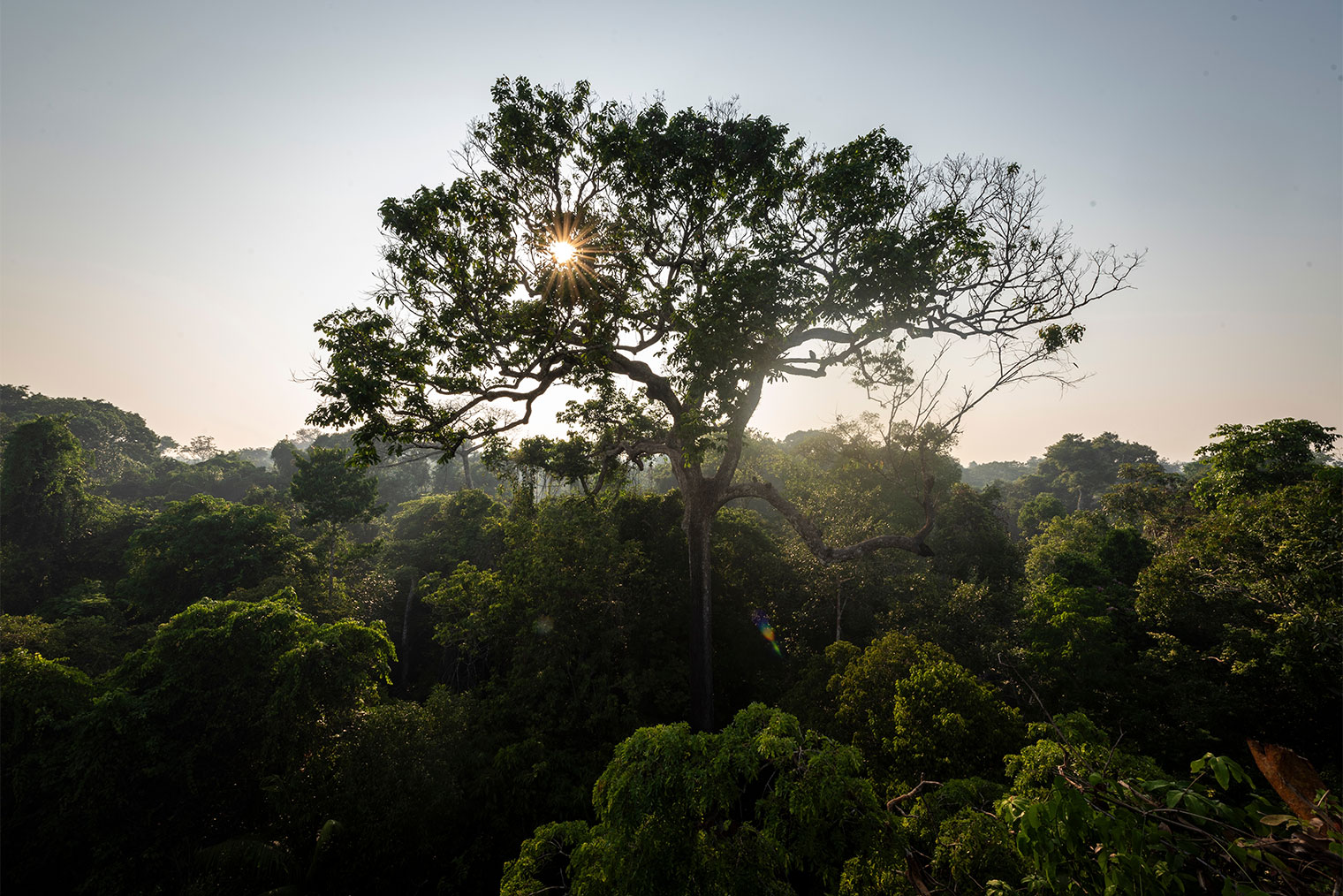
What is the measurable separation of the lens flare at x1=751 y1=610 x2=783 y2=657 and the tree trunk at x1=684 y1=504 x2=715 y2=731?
9.01ft

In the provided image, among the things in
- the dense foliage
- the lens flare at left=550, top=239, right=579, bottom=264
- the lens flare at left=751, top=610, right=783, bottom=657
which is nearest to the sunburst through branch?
the lens flare at left=550, top=239, right=579, bottom=264

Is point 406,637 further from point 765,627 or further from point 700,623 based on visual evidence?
point 765,627

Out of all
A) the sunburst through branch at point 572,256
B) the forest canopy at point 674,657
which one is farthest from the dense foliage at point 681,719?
the sunburst through branch at point 572,256

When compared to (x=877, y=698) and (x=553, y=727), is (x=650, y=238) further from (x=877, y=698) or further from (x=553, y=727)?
(x=553, y=727)

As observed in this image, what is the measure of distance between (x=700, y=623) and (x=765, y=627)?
11.3 feet

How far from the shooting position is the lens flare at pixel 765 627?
13859mm

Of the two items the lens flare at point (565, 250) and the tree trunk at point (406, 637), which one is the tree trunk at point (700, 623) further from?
the tree trunk at point (406, 637)

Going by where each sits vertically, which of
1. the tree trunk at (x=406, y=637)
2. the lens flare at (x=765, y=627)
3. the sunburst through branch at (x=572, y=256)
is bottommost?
the tree trunk at (x=406, y=637)

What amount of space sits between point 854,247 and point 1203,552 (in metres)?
10.4

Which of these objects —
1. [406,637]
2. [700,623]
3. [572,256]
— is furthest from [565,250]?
[406,637]

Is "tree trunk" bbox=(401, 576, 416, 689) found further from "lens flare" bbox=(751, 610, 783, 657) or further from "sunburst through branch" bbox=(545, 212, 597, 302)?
"sunburst through branch" bbox=(545, 212, 597, 302)

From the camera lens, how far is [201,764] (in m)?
8.48

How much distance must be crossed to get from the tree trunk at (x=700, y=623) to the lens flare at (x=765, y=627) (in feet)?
9.01

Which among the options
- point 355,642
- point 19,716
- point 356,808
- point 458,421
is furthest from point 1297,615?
point 19,716
